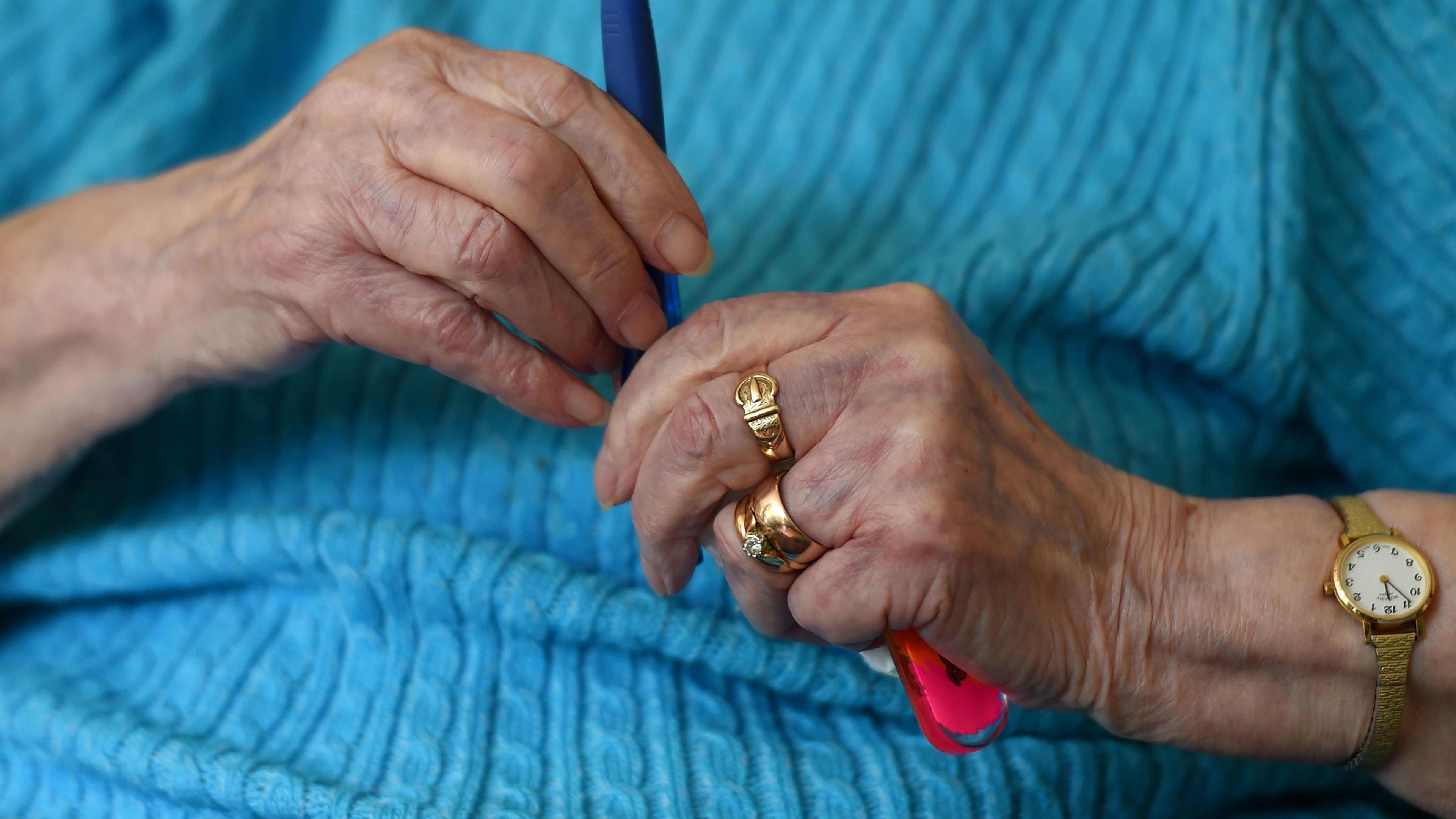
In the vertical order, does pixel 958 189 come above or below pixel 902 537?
above

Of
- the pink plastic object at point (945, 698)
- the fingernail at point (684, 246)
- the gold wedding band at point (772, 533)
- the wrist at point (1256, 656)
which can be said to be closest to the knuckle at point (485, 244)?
the fingernail at point (684, 246)

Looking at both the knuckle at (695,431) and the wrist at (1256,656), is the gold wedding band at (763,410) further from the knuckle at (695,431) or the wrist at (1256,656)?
the wrist at (1256,656)

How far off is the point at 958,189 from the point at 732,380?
1.59 ft

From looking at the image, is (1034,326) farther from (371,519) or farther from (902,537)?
(371,519)

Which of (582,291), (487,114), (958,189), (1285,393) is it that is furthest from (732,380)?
(1285,393)

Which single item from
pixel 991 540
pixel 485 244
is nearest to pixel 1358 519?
pixel 991 540

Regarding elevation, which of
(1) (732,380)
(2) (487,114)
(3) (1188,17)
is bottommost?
(1) (732,380)

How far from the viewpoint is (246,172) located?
0.82m

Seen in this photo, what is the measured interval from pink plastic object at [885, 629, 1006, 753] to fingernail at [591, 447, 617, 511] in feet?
0.73

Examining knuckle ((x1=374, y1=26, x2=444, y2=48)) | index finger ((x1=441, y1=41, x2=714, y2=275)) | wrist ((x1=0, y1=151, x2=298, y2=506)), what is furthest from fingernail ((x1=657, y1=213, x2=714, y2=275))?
wrist ((x1=0, y1=151, x2=298, y2=506))

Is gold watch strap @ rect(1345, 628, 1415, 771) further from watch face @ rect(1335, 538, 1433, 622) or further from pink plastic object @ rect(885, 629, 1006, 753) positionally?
pink plastic object @ rect(885, 629, 1006, 753)

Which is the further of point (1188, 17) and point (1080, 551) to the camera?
point (1188, 17)

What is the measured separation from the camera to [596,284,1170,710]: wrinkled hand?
0.65m

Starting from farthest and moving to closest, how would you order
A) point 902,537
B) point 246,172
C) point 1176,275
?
1. point 1176,275
2. point 246,172
3. point 902,537
